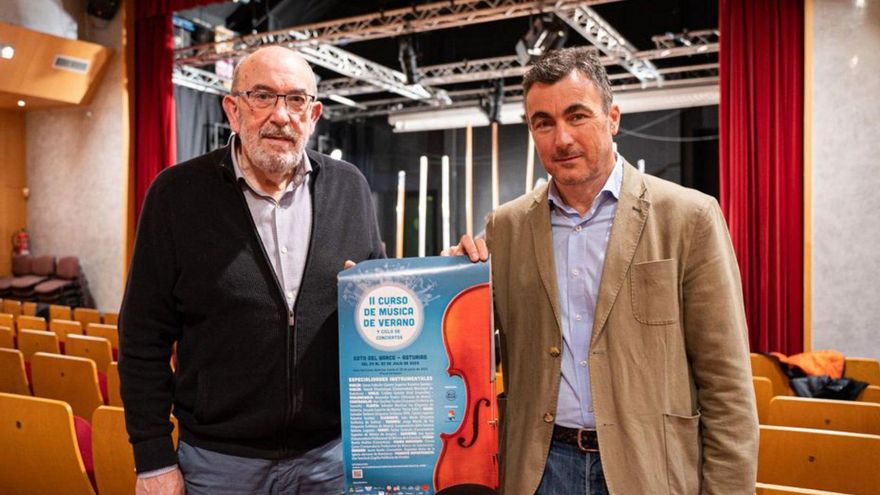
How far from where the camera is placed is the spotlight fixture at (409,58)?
31.0 ft

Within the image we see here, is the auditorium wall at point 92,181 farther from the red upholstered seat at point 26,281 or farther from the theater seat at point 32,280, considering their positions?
the red upholstered seat at point 26,281

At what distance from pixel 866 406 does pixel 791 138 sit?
12.9ft

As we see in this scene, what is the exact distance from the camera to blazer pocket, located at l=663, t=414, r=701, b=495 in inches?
62.6

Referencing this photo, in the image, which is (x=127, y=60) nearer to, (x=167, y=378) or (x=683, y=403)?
(x=167, y=378)

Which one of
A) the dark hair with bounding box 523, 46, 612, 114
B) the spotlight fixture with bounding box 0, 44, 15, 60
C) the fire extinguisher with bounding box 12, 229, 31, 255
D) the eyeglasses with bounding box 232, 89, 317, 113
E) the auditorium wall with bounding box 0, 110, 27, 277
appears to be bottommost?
the fire extinguisher with bounding box 12, 229, 31, 255

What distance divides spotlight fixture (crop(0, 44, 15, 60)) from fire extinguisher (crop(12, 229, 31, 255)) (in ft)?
10.7

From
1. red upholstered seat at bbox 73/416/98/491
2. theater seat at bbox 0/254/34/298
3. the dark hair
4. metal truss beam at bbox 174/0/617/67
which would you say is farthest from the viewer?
theater seat at bbox 0/254/34/298

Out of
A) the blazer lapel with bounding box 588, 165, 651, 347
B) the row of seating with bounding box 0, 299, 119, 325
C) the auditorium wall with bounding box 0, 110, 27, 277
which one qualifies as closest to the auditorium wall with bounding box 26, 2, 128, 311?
the auditorium wall with bounding box 0, 110, 27, 277

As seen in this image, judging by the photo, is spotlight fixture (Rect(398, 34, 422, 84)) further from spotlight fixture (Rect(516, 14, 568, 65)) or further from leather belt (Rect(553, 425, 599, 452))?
leather belt (Rect(553, 425, 599, 452))

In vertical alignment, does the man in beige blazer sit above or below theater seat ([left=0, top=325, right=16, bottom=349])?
above

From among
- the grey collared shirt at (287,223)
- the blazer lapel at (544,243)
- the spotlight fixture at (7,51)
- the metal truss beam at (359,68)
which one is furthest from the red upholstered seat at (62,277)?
the blazer lapel at (544,243)

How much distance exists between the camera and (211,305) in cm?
170

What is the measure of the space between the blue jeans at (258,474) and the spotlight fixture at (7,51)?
959 centimetres

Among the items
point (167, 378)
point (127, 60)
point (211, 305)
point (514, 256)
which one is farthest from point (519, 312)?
point (127, 60)
